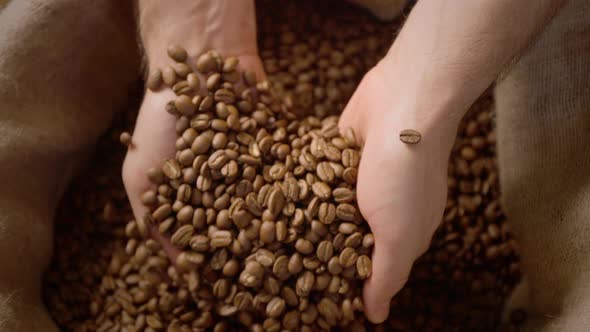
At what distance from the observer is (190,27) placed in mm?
1443

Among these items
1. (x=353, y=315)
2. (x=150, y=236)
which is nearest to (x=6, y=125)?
(x=150, y=236)

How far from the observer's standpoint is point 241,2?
4.99 ft

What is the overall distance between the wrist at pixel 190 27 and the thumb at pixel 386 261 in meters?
0.62

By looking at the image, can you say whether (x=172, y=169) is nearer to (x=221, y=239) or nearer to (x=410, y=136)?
(x=221, y=239)

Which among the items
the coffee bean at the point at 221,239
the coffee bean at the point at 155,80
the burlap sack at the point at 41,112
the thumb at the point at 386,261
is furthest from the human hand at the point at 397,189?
the burlap sack at the point at 41,112

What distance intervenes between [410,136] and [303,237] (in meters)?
0.33

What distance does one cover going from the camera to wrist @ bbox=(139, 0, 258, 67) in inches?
56.5

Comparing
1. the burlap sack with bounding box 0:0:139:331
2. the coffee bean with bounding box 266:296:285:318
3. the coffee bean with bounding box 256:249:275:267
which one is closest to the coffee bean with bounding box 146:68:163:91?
the burlap sack with bounding box 0:0:139:331

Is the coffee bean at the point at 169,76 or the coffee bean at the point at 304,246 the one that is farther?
the coffee bean at the point at 169,76

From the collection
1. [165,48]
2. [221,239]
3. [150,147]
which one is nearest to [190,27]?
[165,48]

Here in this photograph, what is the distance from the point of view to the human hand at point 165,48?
4.42 feet

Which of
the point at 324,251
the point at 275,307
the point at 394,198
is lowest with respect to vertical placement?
the point at 275,307

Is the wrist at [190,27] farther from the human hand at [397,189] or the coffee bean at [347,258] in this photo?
the coffee bean at [347,258]

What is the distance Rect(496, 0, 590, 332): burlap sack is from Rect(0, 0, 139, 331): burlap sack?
1161 millimetres
